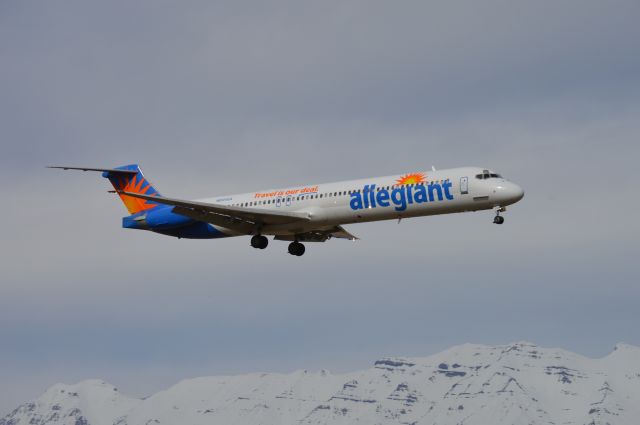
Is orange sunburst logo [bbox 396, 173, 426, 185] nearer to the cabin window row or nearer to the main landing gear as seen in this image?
the cabin window row

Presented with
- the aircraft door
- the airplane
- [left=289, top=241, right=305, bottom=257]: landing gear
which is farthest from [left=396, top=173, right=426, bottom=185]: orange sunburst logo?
[left=289, top=241, right=305, bottom=257]: landing gear

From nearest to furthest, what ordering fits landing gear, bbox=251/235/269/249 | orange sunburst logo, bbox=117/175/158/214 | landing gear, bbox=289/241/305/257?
landing gear, bbox=251/235/269/249
landing gear, bbox=289/241/305/257
orange sunburst logo, bbox=117/175/158/214

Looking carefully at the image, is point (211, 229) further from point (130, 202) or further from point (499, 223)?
point (499, 223)

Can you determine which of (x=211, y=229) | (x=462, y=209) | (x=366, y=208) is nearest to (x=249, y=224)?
(x=211, y=229)

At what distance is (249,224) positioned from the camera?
210 ft

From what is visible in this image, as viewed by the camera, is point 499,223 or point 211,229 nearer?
point 499,223

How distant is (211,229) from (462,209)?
15416mm

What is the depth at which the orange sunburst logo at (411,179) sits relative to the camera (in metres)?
59.8

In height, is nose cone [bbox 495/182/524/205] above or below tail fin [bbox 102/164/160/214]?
below

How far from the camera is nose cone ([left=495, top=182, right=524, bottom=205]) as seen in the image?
58156mm

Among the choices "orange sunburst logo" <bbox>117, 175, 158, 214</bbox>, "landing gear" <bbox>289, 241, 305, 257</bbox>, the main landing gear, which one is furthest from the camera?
"orange sunburst logo" <bbox>117, 175, 158, 214</bbox>

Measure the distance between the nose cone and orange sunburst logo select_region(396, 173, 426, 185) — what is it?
4.03m

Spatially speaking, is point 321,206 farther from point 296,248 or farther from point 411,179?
point 296,248

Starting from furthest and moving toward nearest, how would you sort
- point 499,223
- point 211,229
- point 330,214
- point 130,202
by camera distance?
point 130,202 < point 211,229 < point 330,214 < point 499,223
